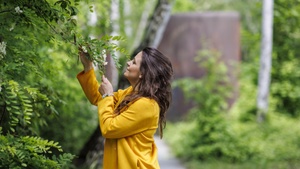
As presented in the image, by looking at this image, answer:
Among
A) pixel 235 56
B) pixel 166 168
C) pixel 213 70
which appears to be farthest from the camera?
pixel 235 56

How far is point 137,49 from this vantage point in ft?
26.7

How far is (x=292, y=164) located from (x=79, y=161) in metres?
4.52

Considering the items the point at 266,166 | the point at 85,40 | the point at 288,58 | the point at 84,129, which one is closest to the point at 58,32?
the point at 85,40

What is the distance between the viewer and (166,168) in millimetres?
11352

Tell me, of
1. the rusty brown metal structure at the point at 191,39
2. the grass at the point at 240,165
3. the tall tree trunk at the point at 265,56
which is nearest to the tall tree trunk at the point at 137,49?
the grass at the point at 240,165

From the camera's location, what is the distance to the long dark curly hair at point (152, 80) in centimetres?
398

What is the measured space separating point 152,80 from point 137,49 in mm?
4174

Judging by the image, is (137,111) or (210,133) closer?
(137,111)

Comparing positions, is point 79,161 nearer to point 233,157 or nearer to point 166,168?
point 166,168

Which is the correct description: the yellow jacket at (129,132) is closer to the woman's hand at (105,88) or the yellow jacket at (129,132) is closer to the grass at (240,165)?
the woman's hand at (105,88)

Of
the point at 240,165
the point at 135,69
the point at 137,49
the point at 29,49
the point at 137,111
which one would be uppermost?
the point at 137,49

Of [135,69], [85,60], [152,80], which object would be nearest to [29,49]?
[85,60]

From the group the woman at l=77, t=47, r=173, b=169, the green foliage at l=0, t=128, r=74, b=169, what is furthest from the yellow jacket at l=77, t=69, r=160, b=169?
the green foliage at l=0, t=128, r=74, b=169

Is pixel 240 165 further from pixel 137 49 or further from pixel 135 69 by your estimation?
pixel 135 69
